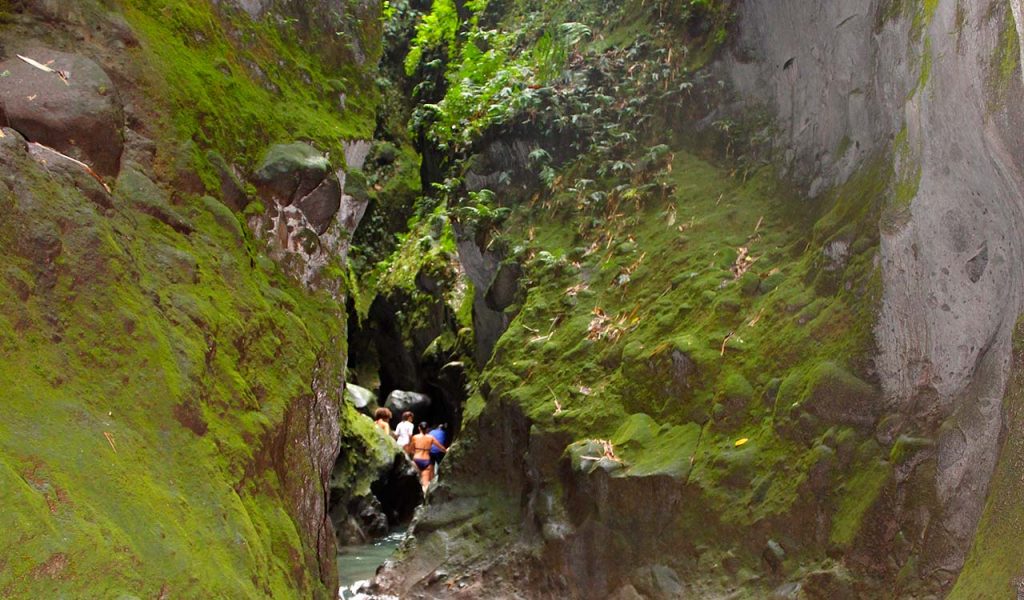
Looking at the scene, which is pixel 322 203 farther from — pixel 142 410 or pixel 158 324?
pixel 142 410

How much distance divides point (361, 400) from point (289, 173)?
46.0ft

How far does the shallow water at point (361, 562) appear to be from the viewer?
11195 millimetres

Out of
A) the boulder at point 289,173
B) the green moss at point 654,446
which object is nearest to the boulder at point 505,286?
the green moss at point 654,446

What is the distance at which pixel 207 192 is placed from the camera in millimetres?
6941

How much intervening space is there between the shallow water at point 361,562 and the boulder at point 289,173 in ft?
16.3

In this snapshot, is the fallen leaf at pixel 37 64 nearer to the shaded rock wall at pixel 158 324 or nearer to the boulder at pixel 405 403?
the shaded rock wall at pixel 158 324

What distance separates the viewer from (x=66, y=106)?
5688 millimetres

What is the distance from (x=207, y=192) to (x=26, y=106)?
63.7 inches

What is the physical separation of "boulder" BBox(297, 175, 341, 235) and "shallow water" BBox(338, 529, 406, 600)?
15.1 feet

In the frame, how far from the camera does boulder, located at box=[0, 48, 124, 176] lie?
18.0 ft

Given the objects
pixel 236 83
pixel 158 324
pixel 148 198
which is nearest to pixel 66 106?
pixel 148 198

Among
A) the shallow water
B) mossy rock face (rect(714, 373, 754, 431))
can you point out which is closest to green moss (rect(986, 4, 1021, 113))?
mossy rock face (rect(714, 373, 754, 431))

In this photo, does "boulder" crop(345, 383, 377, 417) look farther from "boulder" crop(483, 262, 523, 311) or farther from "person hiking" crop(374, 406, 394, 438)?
"boulder" crop(483, 262, 523, 311)

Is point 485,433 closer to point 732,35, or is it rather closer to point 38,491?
point 732,35
